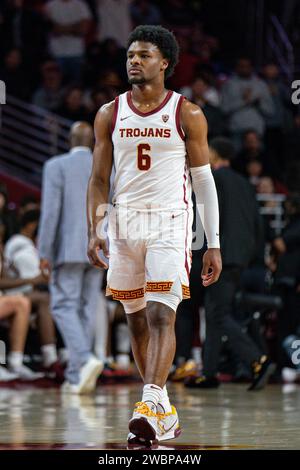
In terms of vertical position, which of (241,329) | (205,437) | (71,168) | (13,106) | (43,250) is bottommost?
(205,437)

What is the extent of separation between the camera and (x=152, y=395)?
18.1 feet

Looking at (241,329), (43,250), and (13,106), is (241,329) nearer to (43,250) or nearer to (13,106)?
(43,250)

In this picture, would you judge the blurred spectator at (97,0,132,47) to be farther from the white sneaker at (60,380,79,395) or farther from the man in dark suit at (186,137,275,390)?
the white sneaker at (60,380,79,395)

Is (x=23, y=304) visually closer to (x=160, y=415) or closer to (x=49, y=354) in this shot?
(x=49, y=354)

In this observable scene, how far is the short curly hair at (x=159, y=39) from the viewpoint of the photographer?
19.5 ft

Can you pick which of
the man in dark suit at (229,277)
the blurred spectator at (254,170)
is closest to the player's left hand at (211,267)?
the man in dark suit at (229,277)

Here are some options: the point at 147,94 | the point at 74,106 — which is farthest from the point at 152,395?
the point at 74,106

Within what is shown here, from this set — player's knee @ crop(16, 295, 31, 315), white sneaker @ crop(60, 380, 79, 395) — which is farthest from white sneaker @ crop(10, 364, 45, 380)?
white sneaker @ crop(60, 380, 79, 395)

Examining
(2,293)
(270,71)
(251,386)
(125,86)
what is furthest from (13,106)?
(251,386)

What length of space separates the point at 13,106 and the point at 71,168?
6437mm

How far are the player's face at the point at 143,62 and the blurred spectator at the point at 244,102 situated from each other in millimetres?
9716

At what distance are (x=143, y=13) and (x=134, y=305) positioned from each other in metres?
12.3

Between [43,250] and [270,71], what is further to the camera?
[270,71]

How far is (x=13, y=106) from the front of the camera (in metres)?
15.8
